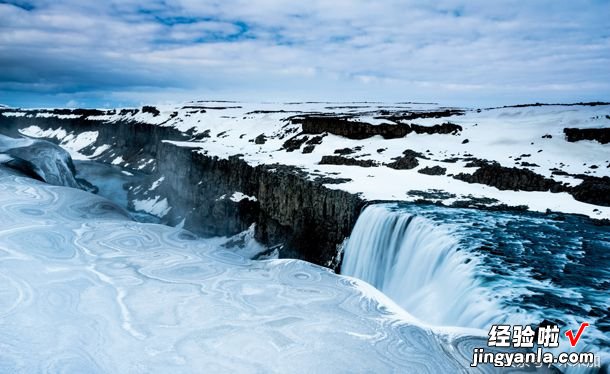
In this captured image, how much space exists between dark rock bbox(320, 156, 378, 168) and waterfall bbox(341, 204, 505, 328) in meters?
11.0

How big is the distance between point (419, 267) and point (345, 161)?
18.6m

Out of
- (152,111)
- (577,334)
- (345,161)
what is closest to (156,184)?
(345,161)

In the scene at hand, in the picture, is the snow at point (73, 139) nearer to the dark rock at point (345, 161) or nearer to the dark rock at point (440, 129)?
the dark rock at point (345, 161)

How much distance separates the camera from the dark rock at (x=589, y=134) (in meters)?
27.2

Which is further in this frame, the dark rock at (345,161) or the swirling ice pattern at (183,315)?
the dark rock at (345,161)

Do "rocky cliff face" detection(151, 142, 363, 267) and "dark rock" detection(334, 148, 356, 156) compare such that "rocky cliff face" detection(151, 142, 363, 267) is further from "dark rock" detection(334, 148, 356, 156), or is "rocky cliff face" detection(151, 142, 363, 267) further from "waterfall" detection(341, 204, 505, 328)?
"dark rock" detection(334, 148, 356, 156)

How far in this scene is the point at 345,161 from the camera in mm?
33500

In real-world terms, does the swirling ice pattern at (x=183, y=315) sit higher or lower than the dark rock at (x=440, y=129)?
lower

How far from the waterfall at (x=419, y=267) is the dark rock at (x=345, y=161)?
1098cm

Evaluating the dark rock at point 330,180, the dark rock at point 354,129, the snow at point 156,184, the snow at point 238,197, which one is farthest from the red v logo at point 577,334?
the snow at point 156,184

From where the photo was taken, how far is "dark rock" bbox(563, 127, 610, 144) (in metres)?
27.2

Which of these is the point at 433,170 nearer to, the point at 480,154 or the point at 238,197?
the point at 480,154

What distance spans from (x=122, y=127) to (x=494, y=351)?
10009 cm

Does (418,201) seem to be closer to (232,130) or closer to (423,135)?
(423,135)
